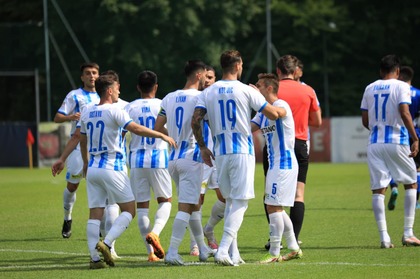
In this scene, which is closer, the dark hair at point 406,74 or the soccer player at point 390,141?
the soccer player at point 390,141

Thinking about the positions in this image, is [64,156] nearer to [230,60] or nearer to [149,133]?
[149,133]

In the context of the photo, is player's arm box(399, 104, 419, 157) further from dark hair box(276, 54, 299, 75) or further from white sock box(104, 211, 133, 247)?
white sock box(104, 211, 133, 247)

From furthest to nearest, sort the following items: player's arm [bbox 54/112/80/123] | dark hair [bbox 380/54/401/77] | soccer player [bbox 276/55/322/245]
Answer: player's arm [bbox 54/112/80/123] → dark hair [bbox 380/54/401/77] → soccer player [bbox 276/55/322/245]

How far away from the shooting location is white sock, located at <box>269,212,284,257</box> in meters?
11.1

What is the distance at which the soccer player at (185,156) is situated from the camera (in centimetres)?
1113

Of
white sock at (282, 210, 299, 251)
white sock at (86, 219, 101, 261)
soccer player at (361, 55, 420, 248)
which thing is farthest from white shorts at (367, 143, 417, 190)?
white sock at (86, 219, 101, 261)

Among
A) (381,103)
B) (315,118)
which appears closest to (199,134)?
(315,118)

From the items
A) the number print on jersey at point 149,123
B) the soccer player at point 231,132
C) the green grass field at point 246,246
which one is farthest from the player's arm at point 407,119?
the number print on jersey at point 149,123

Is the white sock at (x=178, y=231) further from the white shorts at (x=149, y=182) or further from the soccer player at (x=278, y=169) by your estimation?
the soccer player at (x=278, y=169)

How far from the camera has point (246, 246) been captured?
1292 centimetres

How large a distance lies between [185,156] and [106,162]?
0.91m

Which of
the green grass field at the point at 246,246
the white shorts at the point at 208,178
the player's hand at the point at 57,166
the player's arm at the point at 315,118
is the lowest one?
the green grass field at the point at 246,246

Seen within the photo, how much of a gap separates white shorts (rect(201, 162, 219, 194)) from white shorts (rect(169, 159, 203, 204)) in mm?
1297

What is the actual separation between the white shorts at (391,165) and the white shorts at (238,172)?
2406 millimetres
